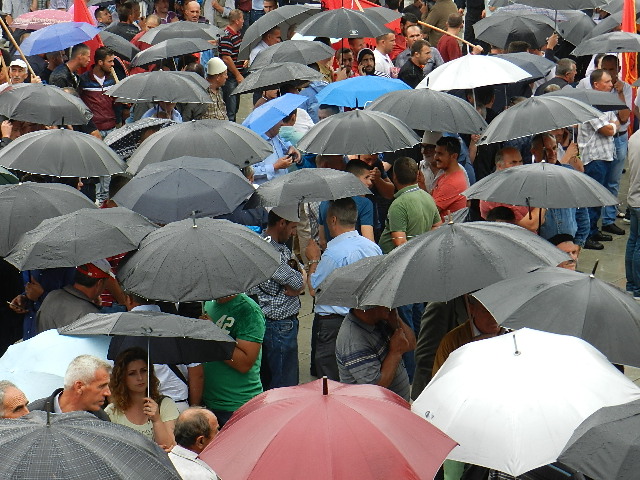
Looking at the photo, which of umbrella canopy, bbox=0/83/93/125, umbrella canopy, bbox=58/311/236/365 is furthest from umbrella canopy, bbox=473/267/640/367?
umbrella canopy, bbox=0/83/93/125

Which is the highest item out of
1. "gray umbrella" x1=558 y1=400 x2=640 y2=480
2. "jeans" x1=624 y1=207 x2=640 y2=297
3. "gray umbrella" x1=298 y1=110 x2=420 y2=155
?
"gray umbrella" x1=558 y1=400 x2=640 y2=480

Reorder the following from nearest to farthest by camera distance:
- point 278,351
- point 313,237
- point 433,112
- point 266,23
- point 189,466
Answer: point 189,466, point 278,351, point 313,237, point 433,112, point 266,23

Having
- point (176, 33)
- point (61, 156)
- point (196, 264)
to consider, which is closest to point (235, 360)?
point (196, 264)

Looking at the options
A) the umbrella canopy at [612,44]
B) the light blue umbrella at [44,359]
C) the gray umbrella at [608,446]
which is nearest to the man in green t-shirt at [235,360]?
the light blue umbrella at [44,359]

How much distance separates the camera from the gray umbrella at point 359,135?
30.2 ft

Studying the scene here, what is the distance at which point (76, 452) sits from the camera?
414 cm

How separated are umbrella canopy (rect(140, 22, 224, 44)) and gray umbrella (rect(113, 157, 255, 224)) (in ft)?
20.2

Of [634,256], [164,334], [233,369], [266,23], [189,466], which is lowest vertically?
[634,256]

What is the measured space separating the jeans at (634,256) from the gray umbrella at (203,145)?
3.64m

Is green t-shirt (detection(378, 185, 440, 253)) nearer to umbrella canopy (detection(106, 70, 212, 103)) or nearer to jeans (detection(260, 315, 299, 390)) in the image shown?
jeans (detection(260, 315, 299, 390))

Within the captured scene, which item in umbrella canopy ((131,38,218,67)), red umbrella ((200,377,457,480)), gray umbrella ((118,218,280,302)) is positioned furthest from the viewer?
umbrella canopy ((131,38,218,67))

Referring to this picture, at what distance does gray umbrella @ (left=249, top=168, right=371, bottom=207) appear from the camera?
822 centimetres

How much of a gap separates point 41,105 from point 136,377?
16.6 feet

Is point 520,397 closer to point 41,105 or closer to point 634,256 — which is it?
point 634,256
